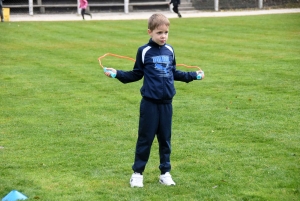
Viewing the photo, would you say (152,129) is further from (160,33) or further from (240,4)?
(240,4)

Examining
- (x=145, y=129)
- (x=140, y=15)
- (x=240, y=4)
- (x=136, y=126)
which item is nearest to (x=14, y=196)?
(x=145, y=129)

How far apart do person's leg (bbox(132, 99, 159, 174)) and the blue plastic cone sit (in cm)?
119

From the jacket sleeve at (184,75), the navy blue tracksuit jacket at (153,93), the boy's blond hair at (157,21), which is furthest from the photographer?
the jacket sleeve at (184,75)

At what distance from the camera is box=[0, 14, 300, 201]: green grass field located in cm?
691

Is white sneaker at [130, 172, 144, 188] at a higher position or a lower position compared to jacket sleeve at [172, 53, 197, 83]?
lower

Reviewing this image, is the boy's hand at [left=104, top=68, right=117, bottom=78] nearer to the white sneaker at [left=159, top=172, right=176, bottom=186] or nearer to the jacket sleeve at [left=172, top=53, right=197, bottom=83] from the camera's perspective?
the jacket sleeve at [left=172, top=53, right=197, bottom=83]

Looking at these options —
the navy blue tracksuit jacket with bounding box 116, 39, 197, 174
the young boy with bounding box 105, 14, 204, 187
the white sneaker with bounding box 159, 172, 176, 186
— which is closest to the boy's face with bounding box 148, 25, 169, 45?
the young boy with bounding box 105, 14, 204, 187

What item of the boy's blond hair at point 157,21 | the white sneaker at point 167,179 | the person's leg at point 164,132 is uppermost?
the boy's blond hair at point 157,21

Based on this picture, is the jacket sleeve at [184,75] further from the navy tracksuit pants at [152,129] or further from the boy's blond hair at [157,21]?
the boy's blond hair at [157,21]

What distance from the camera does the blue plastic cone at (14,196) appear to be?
6.32 metres

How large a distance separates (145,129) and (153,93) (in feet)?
1.25

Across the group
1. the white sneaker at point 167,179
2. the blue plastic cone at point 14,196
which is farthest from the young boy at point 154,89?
the blue plastic cone at point 14,196

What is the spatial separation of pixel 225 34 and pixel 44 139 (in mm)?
15661

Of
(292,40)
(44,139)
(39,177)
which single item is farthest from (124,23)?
(39,177)
